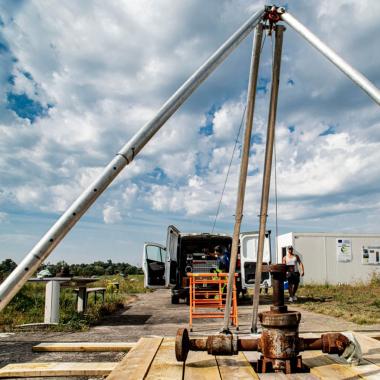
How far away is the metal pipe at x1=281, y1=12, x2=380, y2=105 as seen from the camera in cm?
299

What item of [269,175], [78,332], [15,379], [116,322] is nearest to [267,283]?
[116,322]

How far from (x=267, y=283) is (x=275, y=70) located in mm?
9261

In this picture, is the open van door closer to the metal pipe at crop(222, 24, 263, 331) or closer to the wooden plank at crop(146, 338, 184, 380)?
the metal pipe at crop(222, 24, 263, 331)

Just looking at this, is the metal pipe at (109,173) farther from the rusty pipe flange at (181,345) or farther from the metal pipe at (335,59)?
the rusty pipe flange at (181,345)

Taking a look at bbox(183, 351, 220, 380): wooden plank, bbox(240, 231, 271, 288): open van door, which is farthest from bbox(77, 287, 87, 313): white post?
bbox(183, 351, 220, 380): wooden plank

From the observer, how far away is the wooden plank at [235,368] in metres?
3.05

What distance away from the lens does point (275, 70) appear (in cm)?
430

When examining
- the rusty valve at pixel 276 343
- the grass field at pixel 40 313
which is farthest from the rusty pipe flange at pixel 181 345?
the grass field at pixel 40 313

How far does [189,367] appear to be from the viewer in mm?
3307

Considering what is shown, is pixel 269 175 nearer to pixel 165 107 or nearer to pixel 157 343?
pixel 165 107

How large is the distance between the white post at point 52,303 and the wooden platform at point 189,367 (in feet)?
13.6

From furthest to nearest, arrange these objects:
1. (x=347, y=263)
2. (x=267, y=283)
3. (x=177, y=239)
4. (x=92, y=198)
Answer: (x=347, y=263), (x=177, y=239), (x=267, y=283), (x=92, y=198)

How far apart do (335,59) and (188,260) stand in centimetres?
1182

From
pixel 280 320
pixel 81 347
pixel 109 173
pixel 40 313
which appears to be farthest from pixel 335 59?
pixel 40 313
